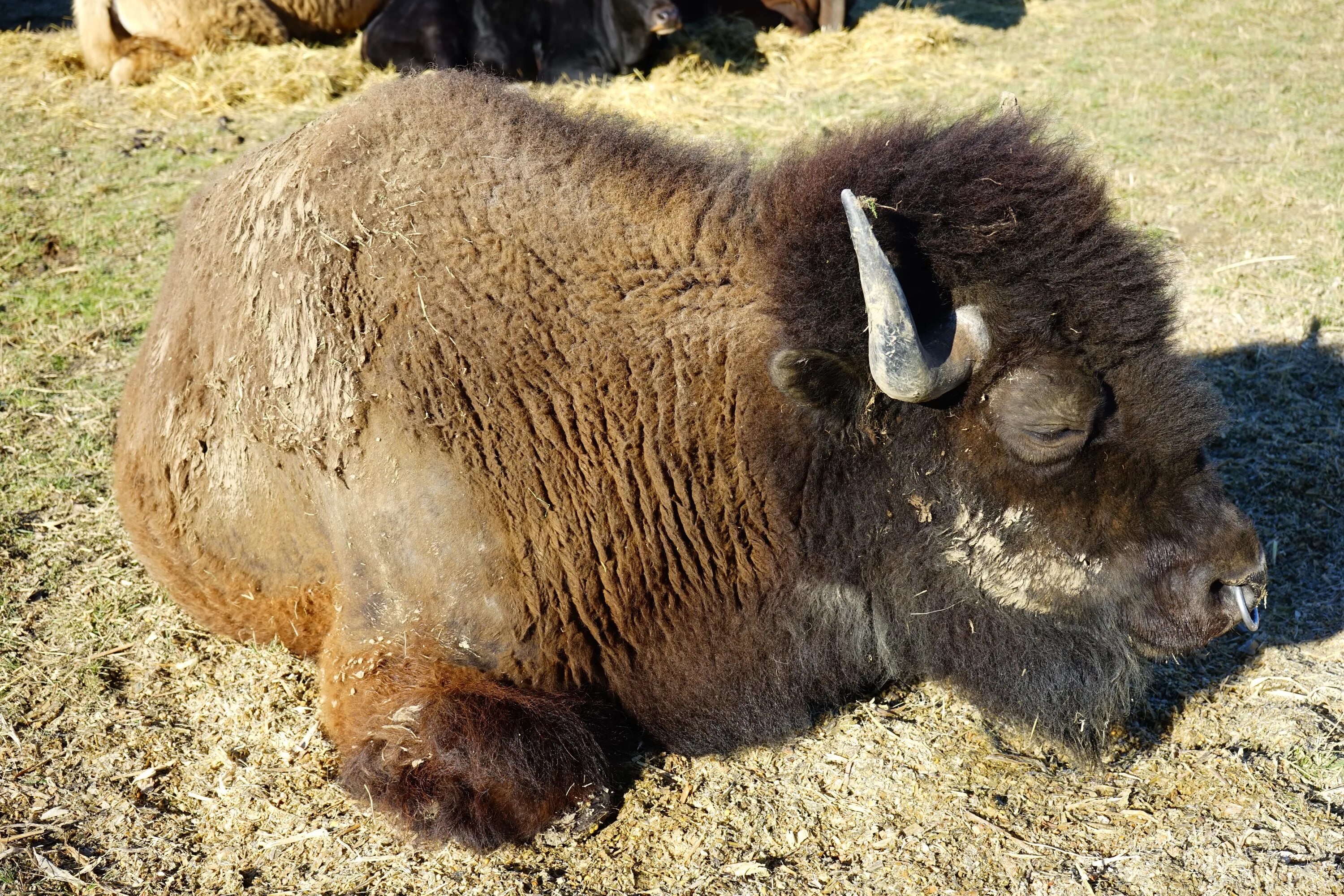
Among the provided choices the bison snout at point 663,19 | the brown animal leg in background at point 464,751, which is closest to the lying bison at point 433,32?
the bison snout at point 663,19

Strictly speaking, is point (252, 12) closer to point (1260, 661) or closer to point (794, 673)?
point (794, 673)

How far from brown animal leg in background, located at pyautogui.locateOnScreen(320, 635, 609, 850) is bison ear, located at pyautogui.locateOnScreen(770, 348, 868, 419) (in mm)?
1215

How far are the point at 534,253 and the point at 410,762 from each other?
1.60m

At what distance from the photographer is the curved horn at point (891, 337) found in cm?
291

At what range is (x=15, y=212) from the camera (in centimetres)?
→ 771

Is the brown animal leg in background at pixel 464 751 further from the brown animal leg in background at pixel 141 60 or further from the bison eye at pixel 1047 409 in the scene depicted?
the brown animal leg in background at pixel 141 60

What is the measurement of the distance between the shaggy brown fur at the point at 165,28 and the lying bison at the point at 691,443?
Answer: 308 inches

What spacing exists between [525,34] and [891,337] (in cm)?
880

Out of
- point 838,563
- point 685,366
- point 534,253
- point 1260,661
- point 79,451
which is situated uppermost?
point 534,253

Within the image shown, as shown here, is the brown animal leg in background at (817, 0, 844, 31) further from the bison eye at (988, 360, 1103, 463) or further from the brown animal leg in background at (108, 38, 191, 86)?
the bison eye at (988, 360, 1103, 463)

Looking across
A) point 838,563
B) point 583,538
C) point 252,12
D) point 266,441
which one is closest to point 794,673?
point 838,563

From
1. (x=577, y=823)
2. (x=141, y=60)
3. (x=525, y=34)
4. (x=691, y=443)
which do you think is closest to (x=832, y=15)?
(x=525, y=34)

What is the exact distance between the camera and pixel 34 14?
12281 mm

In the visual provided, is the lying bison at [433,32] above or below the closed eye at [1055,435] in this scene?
below
